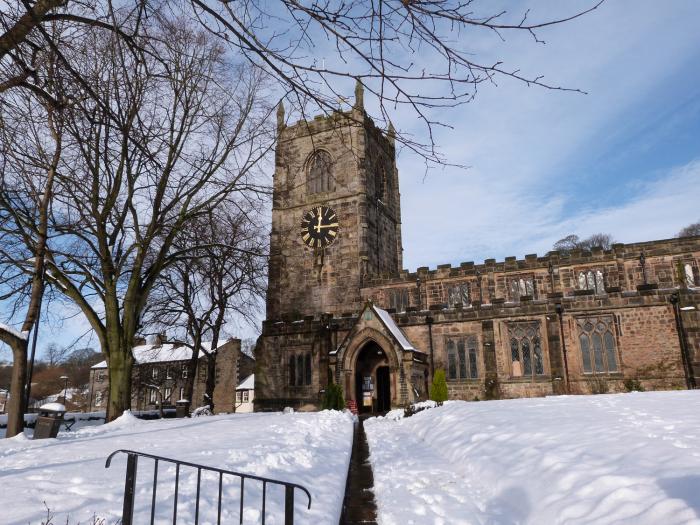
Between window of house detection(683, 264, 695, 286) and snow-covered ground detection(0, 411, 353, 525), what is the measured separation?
22426 millimetres

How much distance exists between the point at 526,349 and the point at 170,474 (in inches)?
840

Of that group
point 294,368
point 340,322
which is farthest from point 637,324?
point 294,368

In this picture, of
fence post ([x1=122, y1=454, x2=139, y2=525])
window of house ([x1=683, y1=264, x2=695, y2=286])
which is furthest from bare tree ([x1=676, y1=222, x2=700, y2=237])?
fence post ([x1=122, y1=454, x2=139, y2=525])

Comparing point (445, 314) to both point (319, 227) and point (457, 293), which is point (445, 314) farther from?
point (319, 227)

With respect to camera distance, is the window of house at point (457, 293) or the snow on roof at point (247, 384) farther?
the snow on roof at point (247, 384)

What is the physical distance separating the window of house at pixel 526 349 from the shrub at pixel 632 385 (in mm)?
3625

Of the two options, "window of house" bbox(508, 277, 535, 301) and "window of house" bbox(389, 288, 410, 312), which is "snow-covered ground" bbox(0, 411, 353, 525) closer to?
"window of house" bbox(389, 288, 410, 312)

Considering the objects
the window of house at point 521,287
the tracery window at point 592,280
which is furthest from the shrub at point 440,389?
the tracery window at point 592,280

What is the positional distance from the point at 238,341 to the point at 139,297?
128ft

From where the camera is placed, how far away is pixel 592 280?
1067 inches

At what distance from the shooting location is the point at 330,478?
7.52 metres

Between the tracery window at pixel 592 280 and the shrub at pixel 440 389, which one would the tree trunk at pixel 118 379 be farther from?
the tracery window at pixel 592 280

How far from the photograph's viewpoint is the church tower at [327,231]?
31781mm

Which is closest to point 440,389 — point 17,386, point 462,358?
point 462,358
